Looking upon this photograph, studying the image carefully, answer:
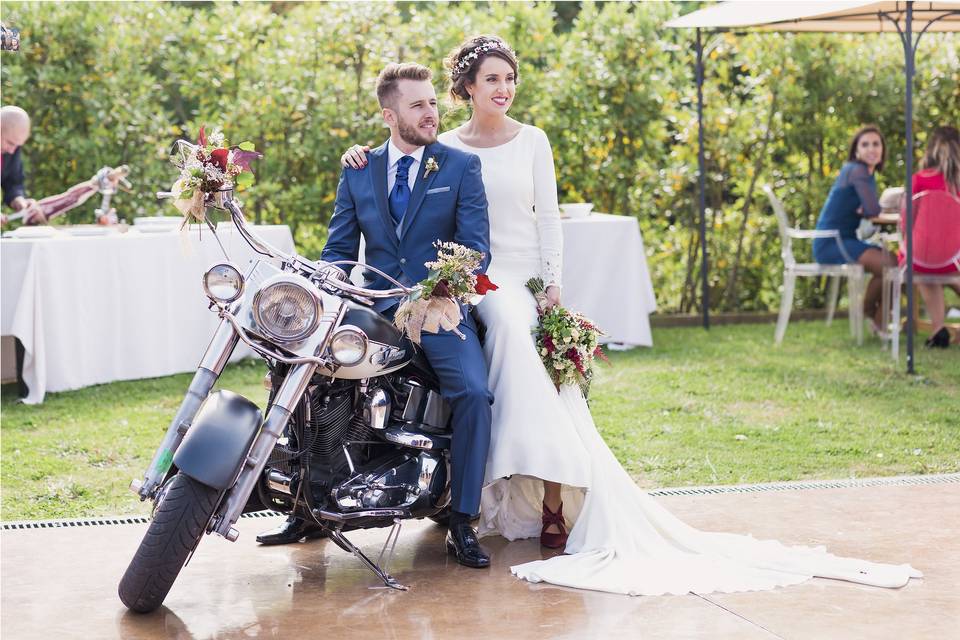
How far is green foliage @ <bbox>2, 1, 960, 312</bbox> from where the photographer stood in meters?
9.34

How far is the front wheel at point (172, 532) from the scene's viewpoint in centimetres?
345

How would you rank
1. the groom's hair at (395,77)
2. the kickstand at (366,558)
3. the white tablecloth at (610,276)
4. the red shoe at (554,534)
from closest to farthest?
the kickstand at (366,558)
the groom's hair at (395,77)
the red shoe at (554,534)
the white tablecloth at (610,276)

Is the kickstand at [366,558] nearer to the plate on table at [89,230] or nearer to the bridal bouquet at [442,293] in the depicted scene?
the bridal bouquet at [442,293]

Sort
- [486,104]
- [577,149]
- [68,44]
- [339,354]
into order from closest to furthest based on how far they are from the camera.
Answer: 1. [339,354]
2. [486,104]
3. [68,44]
4. [577,149]

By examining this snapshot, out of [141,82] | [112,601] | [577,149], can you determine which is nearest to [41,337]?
A: [141,82]

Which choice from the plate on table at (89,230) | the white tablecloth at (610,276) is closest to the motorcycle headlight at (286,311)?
the plate on table at (89,230)

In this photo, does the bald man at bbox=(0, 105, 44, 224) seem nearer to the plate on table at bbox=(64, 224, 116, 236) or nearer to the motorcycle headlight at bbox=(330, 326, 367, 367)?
the plate on table at bbox=(64, 224, 116, 236)

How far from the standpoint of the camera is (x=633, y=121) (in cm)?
1012

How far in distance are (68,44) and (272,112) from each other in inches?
59.5

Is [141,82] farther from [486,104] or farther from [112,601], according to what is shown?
[112,601]

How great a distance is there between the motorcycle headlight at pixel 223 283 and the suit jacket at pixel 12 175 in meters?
4.84

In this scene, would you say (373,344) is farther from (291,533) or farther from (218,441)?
(291,533)

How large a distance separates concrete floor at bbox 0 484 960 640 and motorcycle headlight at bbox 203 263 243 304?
90 centimetres

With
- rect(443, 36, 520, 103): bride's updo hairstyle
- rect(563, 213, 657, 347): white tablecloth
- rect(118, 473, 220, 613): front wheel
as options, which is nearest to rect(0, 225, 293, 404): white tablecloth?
rect(563, 213, 657, 347): white tablecloth
